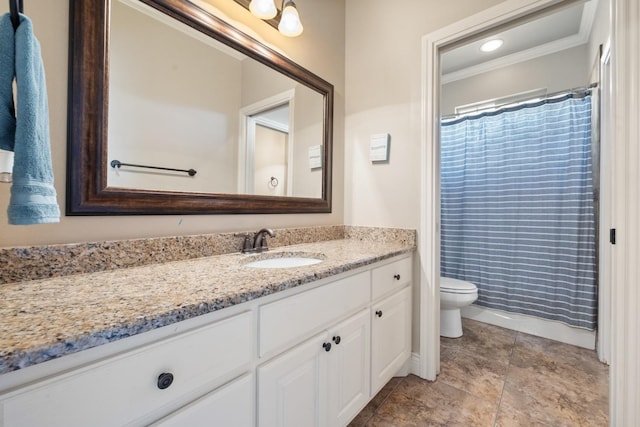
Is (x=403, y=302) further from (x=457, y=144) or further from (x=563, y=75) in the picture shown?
(x=563, y=75)

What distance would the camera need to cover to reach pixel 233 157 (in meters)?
1.35

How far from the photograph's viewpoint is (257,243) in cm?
134

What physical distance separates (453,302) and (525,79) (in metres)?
2.19

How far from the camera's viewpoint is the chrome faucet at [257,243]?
52.1 inches

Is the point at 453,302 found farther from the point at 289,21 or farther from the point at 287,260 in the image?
the point at 289,21

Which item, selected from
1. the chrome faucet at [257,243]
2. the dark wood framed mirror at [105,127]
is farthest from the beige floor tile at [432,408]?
the dark wood framed mirror at [105,127]

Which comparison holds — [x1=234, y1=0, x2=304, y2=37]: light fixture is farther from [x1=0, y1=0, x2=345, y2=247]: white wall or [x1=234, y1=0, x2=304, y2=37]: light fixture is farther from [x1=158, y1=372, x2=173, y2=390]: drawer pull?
[x1=158, y1=372, x2=173, y2=390]: drawer pull

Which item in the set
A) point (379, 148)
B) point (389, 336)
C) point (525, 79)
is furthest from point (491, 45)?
point (389, 336)

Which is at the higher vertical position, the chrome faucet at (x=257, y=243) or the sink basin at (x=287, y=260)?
the chrome faucet at (x=257, y=243)

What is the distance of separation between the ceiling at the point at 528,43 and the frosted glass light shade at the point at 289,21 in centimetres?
105

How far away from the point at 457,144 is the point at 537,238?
105 cm

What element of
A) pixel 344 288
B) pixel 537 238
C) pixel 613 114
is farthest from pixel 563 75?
pixel 344 288

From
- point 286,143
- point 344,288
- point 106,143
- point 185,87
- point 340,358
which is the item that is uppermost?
point 185,87

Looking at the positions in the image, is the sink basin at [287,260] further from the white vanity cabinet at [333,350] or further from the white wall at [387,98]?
the white wall at [387,98]
